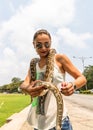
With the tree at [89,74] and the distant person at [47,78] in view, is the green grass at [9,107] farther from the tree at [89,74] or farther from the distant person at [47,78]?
the tree at [89,74]

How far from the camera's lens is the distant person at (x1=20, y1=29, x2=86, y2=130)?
3891 millimetres

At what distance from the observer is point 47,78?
3.89 metres

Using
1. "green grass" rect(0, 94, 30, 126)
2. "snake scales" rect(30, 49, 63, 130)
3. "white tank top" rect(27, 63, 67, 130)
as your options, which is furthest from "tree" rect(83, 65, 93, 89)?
A: "white tank top" rect(27, 63, 67, 130)

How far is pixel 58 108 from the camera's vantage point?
365 centimetres

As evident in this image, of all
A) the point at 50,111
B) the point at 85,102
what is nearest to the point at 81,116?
the point at 50,111

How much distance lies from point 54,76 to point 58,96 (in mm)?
381

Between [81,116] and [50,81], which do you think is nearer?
[50,81]

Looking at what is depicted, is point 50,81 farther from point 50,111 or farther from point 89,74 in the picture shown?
point 89,74

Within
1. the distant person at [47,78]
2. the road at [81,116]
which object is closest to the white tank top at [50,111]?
the distant person at [47,78]

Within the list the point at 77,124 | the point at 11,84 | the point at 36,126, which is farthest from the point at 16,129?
the point at 11,84

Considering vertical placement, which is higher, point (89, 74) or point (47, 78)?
point (89, 74)

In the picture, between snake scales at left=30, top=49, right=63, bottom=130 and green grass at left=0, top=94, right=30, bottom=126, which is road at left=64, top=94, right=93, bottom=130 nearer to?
green grass at left=0, top=94, right=30, bottom=126

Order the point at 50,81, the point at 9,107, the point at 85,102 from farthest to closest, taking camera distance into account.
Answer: the point at 85,102
the point at 9,107
the point at 50,81

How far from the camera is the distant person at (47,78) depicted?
3.89 m
